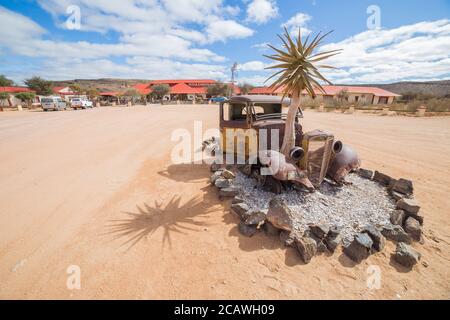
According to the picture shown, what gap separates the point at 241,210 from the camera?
13.0 feet

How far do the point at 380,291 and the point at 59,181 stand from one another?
7499 mm

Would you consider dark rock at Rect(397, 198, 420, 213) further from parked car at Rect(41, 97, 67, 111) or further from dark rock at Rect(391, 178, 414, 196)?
parked car at Rect(41, 97, 67, 111)

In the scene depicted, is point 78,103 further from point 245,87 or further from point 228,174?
point 245,87

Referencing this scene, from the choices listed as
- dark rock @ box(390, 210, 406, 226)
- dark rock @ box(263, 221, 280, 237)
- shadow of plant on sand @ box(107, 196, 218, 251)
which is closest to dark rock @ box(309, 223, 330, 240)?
dark rock @ box(263, 221, 280, 237)

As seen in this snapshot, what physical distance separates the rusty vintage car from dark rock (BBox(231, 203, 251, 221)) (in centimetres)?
88

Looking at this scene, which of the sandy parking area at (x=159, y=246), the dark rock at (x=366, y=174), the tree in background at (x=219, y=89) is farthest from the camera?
the tree in background at (x=219, y=89)

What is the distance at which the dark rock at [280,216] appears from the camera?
3.39 m

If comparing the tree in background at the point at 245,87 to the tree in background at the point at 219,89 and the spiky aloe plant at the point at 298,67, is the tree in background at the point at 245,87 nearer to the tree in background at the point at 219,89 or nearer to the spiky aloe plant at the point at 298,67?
the tree in background at the point at 219,89

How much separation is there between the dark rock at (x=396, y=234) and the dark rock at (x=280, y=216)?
1.74 meters

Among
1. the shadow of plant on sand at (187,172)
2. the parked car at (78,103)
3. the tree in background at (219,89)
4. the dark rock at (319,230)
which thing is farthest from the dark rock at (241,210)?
the tree in background at (219,89)

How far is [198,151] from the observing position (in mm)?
8688

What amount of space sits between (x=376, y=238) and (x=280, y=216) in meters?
1.56

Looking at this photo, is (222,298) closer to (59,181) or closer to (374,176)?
(374,176)

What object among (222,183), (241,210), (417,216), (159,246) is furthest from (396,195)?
(159,246)
